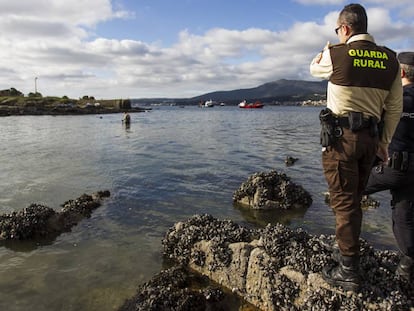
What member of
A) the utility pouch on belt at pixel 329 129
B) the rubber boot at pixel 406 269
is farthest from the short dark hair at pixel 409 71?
the rubber boot at pixel 406 269

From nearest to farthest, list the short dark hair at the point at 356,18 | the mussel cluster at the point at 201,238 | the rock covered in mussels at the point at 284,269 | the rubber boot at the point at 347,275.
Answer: the short dark hair at the point at 356,18, the rubber boot at the point at 347,275, the rock covered in mussels at the point at 284,269, the mussel cluster at the point at 201,238

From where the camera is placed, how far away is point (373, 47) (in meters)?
4.23

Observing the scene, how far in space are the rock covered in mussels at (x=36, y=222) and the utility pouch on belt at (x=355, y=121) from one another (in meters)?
7.67

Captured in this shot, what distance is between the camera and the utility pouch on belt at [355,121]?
4215mm

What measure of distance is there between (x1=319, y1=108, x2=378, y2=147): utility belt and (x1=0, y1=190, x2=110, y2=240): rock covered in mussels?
7.36 m

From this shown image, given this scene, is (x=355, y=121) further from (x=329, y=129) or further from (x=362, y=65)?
(x=362, y=65)

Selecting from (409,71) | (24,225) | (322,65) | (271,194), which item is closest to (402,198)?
(409,71)

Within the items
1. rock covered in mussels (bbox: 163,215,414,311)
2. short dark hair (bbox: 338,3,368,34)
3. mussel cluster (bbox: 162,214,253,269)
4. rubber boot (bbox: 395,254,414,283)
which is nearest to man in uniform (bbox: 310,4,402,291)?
short dark hair (bbox: 338,3,368,34)

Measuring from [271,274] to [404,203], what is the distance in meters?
2.25

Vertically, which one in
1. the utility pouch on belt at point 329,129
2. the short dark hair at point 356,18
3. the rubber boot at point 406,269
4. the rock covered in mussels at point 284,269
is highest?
the short dark hair at point 356,18

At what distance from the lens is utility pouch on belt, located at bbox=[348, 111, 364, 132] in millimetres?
4215

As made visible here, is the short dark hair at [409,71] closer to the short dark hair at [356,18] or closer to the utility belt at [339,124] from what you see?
the short dark hair at [356,18]

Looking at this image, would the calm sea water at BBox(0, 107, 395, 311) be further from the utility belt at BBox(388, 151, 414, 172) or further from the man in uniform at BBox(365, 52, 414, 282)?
the utility belt at BBox(388, 151, 414, 172)

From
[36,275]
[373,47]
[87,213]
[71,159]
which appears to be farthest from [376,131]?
[71,159]
